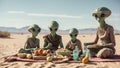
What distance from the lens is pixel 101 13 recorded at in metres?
10.6

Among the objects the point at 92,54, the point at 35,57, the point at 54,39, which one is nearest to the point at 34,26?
the point at 54,39

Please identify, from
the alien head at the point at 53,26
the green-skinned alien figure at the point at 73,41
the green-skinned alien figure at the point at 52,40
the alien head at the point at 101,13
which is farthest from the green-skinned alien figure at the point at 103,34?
the green-skinned alien figure at the point at 52,40

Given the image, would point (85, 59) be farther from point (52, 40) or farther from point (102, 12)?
point (52, 40)

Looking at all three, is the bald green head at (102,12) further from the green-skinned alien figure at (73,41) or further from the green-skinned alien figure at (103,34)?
the green-skinned alien figure at (73,41)

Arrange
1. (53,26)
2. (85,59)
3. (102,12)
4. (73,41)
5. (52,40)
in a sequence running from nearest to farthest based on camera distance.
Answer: (85,59) → (102,12) → (73,41) → (53,26) → (52,40)

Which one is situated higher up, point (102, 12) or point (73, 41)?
point (102, 12)

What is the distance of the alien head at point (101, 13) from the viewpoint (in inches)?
419

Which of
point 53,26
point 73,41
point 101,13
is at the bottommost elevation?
point 73,41

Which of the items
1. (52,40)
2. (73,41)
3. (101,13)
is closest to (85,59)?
(73,41)

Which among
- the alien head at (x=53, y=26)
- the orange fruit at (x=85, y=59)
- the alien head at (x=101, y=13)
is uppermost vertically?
the alien head at (x=101, y=13)

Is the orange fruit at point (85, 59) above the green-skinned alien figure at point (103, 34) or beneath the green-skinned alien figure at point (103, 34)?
beneath

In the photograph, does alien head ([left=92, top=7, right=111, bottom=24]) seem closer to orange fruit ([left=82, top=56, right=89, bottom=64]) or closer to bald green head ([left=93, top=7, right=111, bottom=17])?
bald green head ([left=93, top=7, right=111, bottom=17])

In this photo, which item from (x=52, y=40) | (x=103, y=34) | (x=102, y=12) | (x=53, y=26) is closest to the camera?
(x=102, y=12)

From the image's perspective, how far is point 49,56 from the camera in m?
10.1
